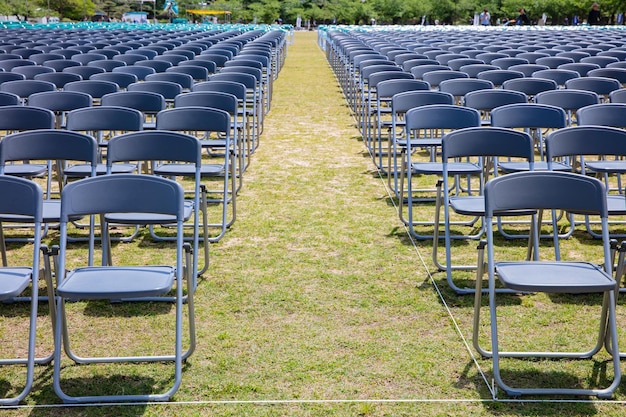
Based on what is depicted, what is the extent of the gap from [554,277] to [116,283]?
2.49 metres

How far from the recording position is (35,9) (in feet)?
243

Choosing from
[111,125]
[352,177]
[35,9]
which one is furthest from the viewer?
[35,9]

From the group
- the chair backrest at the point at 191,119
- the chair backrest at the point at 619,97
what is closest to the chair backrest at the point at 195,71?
the chair backrest at the point at 191,119

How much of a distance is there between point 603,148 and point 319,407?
3.30 meters

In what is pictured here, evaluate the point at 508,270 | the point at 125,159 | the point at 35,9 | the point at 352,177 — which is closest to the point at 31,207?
the point at 125,159

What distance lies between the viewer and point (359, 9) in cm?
8088

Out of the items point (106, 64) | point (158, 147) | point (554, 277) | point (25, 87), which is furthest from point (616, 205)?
point (106, 64)

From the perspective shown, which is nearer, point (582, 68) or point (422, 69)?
point (422, 69)

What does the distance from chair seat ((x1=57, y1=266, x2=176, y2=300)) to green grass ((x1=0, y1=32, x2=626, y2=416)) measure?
0.58 metres

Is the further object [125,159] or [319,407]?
[125,159]

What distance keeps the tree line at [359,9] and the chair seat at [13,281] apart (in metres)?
54.7

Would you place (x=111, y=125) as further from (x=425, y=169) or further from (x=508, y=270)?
(x=508, y=270)

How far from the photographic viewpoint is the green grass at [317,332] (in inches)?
172

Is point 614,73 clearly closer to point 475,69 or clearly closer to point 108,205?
point 475,69
